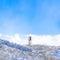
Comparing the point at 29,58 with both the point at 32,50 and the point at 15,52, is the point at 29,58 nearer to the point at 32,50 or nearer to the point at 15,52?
the point at 15,52

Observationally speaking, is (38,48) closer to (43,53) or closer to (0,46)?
(43,53)

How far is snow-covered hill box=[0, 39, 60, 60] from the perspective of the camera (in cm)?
11836

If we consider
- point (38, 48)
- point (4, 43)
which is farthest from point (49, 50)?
point (4, 43)

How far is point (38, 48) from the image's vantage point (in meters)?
141

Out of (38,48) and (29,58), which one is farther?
(38,48)

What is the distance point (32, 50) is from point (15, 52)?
13041 millimetres

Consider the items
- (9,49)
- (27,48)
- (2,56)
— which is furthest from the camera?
(27,48)

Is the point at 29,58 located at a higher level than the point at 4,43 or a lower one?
lower

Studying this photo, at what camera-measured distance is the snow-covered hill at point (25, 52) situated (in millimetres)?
118363

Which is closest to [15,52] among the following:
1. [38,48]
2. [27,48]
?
[27,48]

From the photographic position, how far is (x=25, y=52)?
125 meters

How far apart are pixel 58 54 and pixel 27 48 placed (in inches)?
A: 551

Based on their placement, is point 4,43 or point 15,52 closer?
point 15,52

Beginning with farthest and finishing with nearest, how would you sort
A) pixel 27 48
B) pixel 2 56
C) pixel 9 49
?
pixel 27 48 → pixel 9 49 → pixel 2 56
